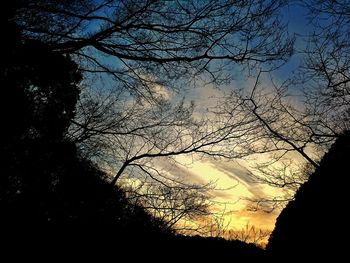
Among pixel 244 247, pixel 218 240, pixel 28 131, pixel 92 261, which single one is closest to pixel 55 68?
pixel 28 131

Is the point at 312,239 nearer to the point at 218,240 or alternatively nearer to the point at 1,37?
the point at 218,240

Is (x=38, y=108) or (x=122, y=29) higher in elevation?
(x=122, y=29)

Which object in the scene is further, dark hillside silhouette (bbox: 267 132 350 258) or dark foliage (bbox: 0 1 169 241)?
dark foliage (bbox: 0 1 169 241)

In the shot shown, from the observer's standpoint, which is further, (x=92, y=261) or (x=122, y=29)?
(x=122, y=29)

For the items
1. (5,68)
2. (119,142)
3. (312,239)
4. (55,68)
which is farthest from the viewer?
(119,142)

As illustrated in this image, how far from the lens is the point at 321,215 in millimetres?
3041

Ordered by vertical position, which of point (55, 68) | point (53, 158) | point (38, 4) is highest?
point (38, 4)

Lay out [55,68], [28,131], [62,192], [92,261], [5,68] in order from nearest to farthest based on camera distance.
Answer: [92,261], [5,68], [28,131], [55,68], [62,192]

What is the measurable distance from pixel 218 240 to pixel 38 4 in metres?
6.28

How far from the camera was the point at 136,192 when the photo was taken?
37.1 feet

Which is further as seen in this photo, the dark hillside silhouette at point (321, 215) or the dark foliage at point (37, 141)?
the dark foliage at point (37, 141)

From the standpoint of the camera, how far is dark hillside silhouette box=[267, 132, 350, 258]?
274 centimetres

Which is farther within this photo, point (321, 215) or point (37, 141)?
point (37, 141)

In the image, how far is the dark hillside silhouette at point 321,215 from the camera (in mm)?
2744
